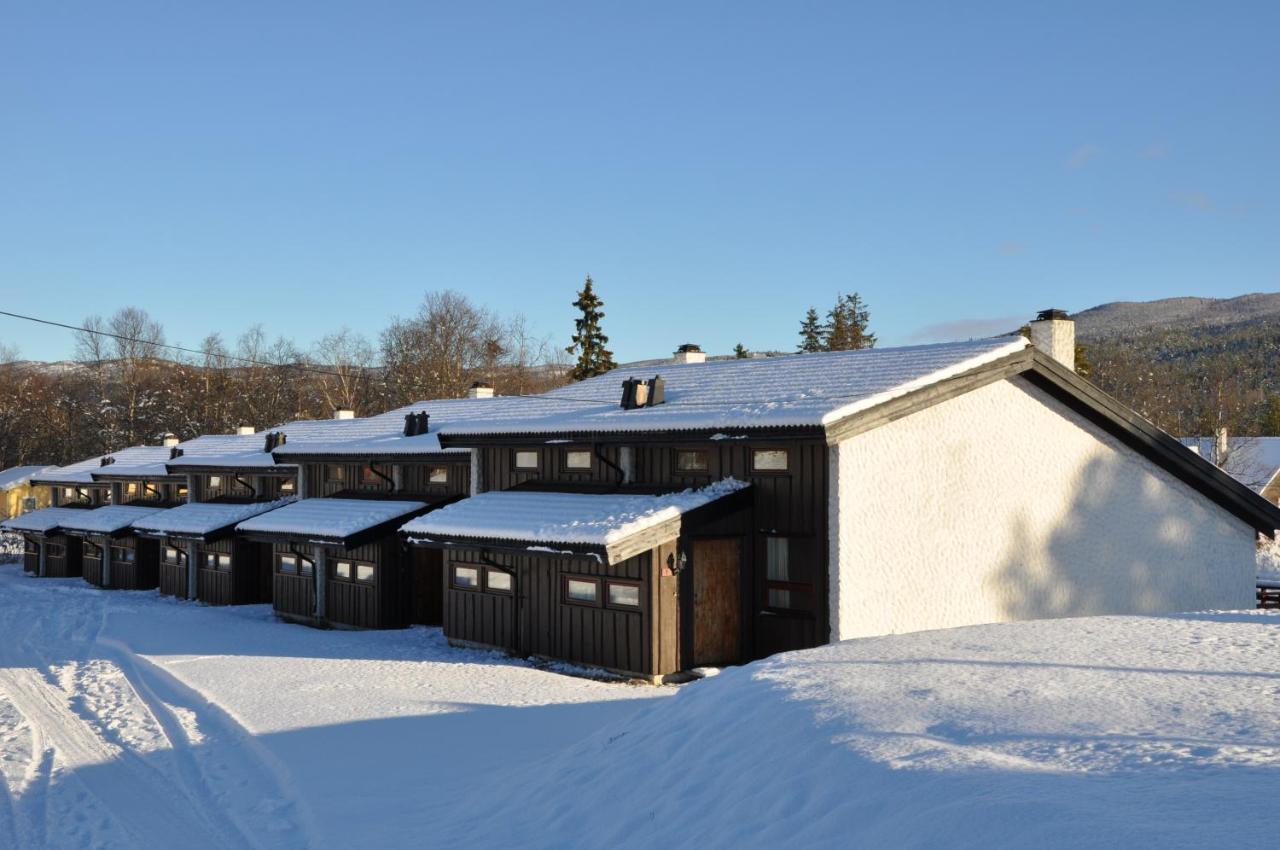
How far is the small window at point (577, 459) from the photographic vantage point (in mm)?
21734

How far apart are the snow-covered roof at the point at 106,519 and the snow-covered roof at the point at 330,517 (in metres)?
14.7

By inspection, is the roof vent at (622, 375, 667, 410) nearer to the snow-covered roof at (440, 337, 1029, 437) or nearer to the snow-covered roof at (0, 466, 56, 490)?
the snow-covered roof at (440, 337, 1029, 437)

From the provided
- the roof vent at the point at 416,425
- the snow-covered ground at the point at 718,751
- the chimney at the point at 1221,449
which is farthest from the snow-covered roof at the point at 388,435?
the chimney at the point at 1221,449

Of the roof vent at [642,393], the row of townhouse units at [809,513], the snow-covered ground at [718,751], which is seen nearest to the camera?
the snow-covered ground at [718,751]

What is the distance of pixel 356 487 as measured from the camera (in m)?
30.6

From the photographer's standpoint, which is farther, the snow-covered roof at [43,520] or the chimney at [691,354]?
the snow-covered roof at [43,520]

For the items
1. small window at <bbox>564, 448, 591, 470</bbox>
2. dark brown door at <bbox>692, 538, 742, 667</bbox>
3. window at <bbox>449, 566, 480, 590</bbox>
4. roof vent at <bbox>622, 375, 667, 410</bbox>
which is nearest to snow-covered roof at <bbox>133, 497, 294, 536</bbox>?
window at <bbox>449, 566, 480, 590</bbox>

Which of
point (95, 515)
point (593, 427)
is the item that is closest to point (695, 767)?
point (593, 427)

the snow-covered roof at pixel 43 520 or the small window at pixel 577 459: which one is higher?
the small window at pixel 577 459

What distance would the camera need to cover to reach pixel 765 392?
1998 cm

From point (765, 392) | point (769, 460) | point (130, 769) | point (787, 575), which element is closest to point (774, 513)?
point (769, 460)

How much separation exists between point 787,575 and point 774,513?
111cm

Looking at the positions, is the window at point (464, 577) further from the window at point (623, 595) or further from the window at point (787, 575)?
the window at point (787, 575)

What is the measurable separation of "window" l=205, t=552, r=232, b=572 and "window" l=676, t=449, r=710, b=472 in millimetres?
20724
